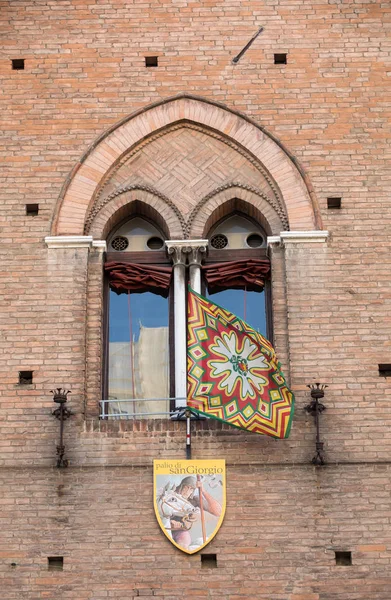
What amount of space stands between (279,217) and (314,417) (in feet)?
8.71

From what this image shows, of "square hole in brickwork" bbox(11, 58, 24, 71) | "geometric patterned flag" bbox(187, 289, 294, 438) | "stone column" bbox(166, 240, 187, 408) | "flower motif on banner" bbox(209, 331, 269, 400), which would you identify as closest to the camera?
"geometric patterned flag" bbox(187, 289, 294, 438)

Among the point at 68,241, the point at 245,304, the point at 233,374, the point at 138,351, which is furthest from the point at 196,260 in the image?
the point at 233,374

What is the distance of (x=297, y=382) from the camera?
1516cm

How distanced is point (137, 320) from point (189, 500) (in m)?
2.63

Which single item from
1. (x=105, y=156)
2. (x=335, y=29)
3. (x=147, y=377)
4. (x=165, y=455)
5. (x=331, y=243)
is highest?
(x=335, y=29)

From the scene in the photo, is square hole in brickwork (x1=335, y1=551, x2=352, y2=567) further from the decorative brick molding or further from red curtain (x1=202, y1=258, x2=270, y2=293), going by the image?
the decorative brick molding

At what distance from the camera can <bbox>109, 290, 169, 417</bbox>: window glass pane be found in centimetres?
1574

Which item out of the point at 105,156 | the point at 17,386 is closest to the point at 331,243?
the point at 105,156

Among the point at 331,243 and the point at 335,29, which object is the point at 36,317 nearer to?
the point at 331,243

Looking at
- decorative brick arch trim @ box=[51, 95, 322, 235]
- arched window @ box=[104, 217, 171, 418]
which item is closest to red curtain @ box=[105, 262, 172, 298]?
arched window @ box=[104, 217, 171, 418]

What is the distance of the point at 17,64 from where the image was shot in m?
17.0

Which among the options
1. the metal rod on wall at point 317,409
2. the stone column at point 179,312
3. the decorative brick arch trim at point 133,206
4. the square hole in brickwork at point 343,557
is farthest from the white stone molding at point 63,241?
the square hole in brickwork at point 343,557

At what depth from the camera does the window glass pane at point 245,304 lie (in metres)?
16.2

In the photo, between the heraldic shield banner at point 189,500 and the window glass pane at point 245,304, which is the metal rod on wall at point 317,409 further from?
the window glass pane at point 245,304
